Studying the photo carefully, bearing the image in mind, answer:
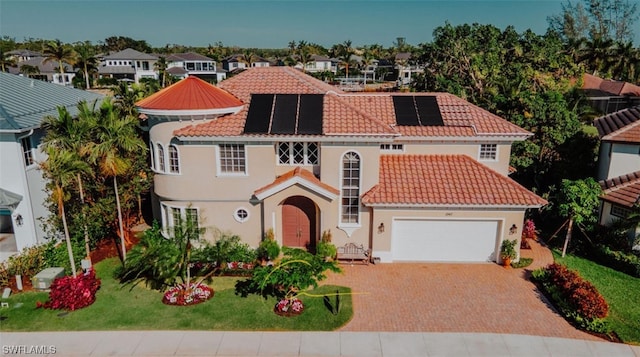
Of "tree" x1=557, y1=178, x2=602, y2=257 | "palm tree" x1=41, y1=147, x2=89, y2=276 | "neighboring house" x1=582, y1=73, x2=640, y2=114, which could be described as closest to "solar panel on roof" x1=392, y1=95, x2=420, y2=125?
"tree" x1=557, y1=178, x2=602, y2=257

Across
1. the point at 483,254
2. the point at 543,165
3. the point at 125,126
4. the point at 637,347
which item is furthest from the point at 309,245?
the point at 543,165

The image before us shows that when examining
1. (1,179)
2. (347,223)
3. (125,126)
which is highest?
(125,126)

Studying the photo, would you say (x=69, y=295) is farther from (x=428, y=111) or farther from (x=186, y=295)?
(x=428, y=111)

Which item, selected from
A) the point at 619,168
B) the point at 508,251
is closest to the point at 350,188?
the point at 508,251

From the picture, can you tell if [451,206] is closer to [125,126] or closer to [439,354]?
[439,354]

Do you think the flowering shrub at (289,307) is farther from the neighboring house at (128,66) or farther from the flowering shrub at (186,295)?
the neighboring house at (128,66)

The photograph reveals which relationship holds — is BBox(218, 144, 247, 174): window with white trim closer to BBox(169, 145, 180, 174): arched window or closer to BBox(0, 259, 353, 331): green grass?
BBox(169, 145, 180, 174): arched window
